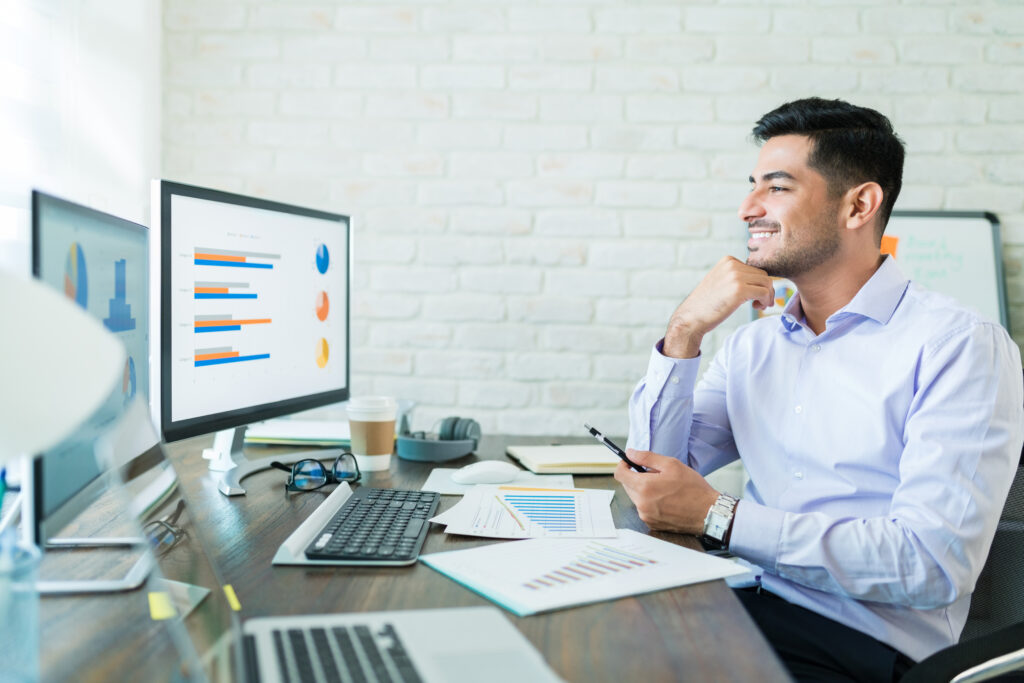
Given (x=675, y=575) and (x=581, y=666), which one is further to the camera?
(x=675, y=575)

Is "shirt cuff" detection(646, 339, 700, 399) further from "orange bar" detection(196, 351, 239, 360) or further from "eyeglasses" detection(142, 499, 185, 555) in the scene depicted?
"eyeglasses" detection(142, 499, 185, 555)

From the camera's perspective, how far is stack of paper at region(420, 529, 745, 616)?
0.79 m

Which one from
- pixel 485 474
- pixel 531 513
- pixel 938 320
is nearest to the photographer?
pixel 531 513

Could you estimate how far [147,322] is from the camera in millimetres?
1112

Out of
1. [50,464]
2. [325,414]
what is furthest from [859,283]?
[325,414]

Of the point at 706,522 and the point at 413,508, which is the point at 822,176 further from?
the point at 413,508

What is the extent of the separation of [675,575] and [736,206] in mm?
1659

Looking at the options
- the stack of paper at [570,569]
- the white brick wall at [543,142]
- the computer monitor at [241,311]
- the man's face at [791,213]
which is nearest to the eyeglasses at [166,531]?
the stack of paper at [570,569]

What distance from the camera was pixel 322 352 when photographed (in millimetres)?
1624

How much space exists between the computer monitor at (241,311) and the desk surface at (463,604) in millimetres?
300

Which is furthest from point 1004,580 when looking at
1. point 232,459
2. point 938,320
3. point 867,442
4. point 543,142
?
point 543,142

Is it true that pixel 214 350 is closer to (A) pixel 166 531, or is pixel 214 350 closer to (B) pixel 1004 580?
(A) pixel 166 531

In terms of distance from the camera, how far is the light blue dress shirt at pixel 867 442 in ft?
3.36

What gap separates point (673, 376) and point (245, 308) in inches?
29.9
